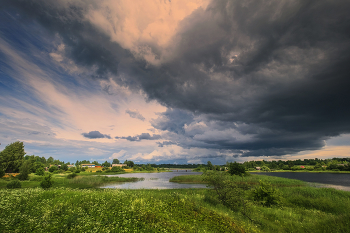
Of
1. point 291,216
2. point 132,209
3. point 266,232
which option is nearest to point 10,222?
point 132,209

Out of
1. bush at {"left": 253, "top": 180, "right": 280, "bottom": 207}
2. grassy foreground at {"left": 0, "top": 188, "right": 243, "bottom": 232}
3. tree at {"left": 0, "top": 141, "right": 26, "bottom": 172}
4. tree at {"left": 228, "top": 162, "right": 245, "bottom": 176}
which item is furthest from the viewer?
tree at {"left": 228, "top": 162, "right": 245, "bottom": 176}

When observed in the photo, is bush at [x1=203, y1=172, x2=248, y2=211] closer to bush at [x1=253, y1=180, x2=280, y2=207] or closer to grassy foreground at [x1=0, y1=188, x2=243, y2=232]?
bush at [x1=253, y1=180, x2=280, y2=207]

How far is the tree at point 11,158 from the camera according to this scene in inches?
2502

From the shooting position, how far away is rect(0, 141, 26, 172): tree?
209 ft

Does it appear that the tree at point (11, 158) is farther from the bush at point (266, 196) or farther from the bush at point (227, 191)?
the bush at point (266, 196)

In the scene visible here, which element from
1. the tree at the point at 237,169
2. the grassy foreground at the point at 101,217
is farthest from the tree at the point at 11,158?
the tree at the point at 237,169

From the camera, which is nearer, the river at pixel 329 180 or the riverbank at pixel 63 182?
the riverbank at pixel 63 182

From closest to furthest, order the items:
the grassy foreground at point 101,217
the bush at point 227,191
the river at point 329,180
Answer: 1. the grassy foreground at point 101,217
2. the bush at point 227,191
3. the river at point 329,180

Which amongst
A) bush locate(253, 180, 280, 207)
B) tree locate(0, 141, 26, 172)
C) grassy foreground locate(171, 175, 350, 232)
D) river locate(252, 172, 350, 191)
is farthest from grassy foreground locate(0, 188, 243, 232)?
tree locate(0, 141, 26, 172)

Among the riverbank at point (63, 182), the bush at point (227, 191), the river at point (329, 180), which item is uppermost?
the bush at point (227, 191)

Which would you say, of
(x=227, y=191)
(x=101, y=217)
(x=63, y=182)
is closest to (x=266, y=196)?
(x=227, y=191)

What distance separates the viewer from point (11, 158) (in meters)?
65.4

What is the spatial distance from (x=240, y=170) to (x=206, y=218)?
6113cm

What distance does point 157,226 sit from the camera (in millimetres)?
9375
